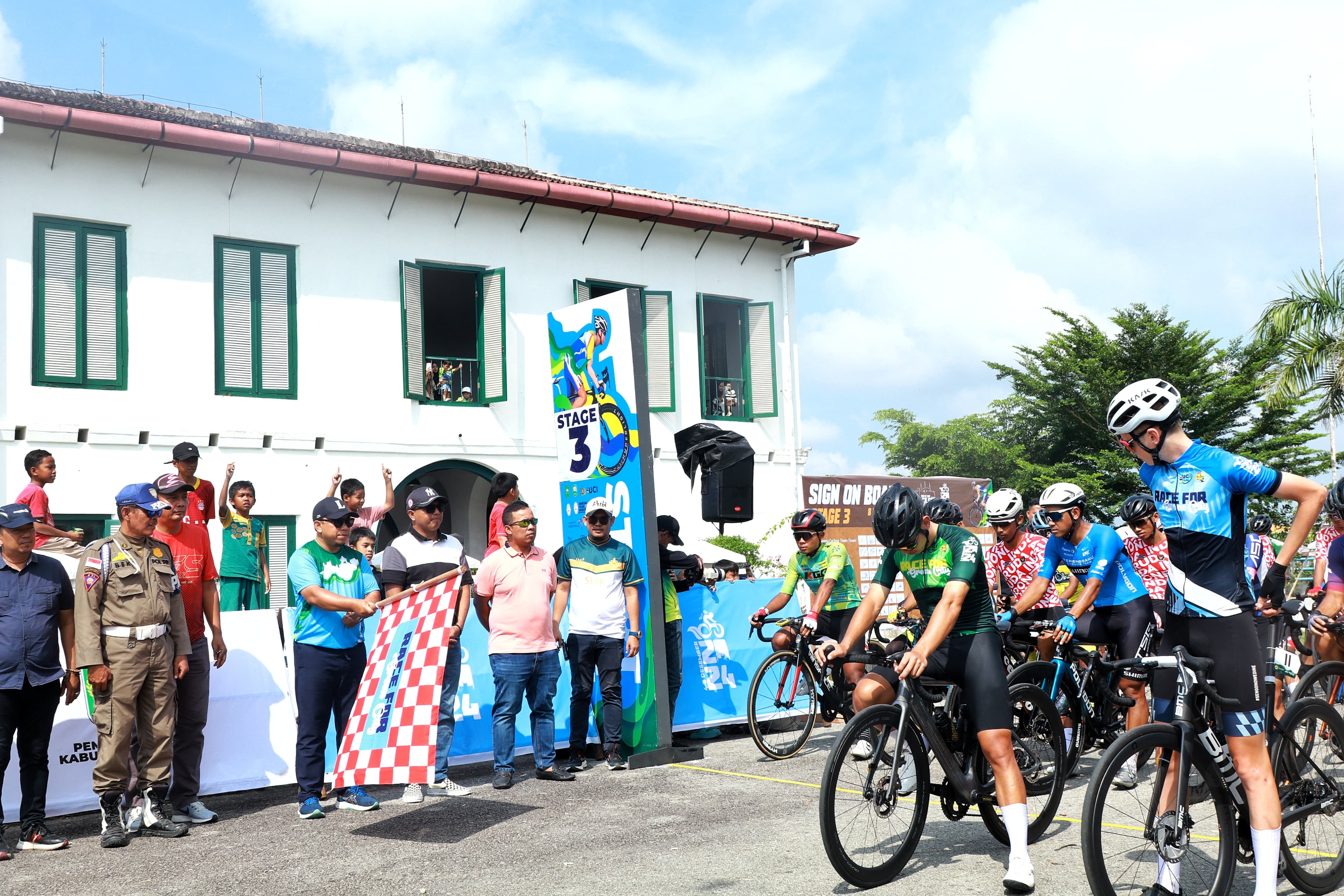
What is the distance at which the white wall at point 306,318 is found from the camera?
1494cm

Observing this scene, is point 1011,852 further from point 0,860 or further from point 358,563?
point 0,860

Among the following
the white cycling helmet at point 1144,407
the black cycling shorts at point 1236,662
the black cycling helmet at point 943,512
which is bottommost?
the black cycling shorts at point 1236,662

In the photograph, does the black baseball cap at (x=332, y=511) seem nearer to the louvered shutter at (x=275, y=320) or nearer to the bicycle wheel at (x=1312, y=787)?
the bicycle wheel at (x=1312, y=787)

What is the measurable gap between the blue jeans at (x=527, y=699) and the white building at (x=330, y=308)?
8827 mm

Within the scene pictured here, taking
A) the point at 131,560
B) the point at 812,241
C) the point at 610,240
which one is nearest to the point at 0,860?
the point at 131,560

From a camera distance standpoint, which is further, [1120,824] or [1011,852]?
[1011,852]

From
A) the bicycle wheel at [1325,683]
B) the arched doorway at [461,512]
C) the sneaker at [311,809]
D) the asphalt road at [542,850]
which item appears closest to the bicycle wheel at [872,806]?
the asphalt road at [542,850]

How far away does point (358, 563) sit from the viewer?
797 cm

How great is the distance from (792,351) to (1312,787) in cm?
1723

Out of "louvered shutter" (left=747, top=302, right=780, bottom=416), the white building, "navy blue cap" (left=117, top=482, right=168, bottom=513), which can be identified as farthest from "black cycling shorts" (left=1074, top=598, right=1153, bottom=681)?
"louvered shutter" (left=747, top=302, right=780, bottom=416)

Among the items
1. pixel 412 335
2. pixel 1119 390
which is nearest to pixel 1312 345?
pixel 1119 390

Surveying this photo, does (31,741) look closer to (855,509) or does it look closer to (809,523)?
(809,523)

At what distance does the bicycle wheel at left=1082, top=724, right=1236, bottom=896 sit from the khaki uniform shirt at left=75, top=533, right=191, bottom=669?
5.49 metres

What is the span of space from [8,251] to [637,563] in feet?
33.3
